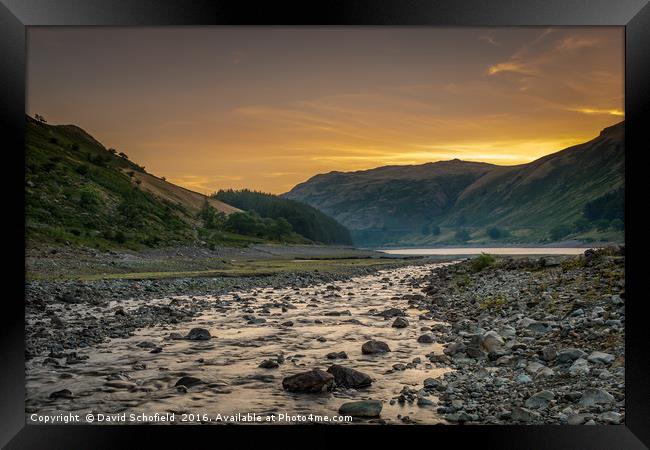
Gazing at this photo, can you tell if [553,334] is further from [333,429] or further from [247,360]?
[247,360]

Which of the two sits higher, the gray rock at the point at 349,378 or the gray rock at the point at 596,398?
the gray rock at the point at 596,398

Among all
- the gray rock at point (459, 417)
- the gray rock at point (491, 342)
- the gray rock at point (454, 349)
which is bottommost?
the gray rock at point (459, 417)

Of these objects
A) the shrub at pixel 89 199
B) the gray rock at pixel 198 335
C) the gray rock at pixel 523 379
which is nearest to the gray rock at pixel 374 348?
the gray rock at pixel 523 379

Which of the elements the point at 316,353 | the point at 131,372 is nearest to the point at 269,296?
the point at 316,353

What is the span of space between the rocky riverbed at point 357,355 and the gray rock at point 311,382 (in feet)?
0.07

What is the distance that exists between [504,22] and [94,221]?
23.5 m

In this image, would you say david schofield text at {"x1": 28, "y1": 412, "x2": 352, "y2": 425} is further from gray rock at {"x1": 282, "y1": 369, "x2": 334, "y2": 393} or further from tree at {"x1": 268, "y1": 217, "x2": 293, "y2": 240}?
tree at {"x1": 268, "y1": 217, "x2": 293, "y2": 240}

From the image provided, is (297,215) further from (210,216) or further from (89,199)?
(89,199)

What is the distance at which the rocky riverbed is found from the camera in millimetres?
5957

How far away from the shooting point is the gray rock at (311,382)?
21.9ft

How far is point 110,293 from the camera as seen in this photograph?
1491 cm

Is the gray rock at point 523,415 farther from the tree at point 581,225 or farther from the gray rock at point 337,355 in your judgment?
the tree at point 581,225

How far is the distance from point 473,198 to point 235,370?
9.44 m

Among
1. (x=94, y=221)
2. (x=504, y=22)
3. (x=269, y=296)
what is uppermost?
(x=504, y=22)
